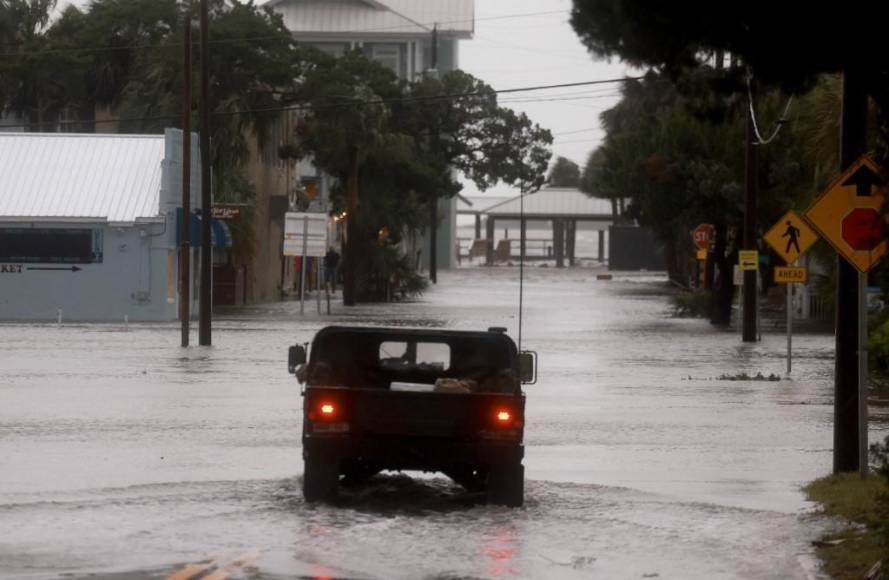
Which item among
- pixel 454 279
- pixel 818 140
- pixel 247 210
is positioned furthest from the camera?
pixel 454 279

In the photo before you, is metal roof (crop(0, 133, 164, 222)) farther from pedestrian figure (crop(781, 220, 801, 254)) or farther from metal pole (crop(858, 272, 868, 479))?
metal pole (crop(858, 272, 868, 479))

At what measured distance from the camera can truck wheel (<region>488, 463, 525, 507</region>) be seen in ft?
50.3

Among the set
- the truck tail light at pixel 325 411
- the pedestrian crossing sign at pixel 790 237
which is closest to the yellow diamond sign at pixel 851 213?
the truck tail light at pixel 325 411

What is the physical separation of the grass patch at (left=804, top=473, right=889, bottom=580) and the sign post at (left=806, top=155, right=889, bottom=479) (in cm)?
83

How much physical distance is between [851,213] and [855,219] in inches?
2.4

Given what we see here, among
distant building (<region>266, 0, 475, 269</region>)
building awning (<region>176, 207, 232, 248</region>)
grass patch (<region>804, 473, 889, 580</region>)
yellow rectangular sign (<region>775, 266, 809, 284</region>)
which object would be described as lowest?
grass patch (<region>804, 473, 889, 580</region>)

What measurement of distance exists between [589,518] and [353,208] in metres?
54.6

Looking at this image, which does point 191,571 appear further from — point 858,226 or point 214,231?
point 214,231

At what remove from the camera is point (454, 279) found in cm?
10762

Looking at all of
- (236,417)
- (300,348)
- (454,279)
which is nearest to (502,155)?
(454,279)

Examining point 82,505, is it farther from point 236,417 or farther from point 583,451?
point 236,417

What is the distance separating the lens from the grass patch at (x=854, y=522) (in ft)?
41.2

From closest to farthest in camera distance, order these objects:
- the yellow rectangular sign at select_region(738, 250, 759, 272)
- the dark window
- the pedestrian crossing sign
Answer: the pedestrian crossing sign
the yellow rectangular sign at select_region(738, 250, 759, 272)
the dark window

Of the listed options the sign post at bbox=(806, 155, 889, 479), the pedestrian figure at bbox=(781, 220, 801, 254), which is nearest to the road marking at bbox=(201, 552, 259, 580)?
the sign post at bbox=(806, 155, 889, 479)
